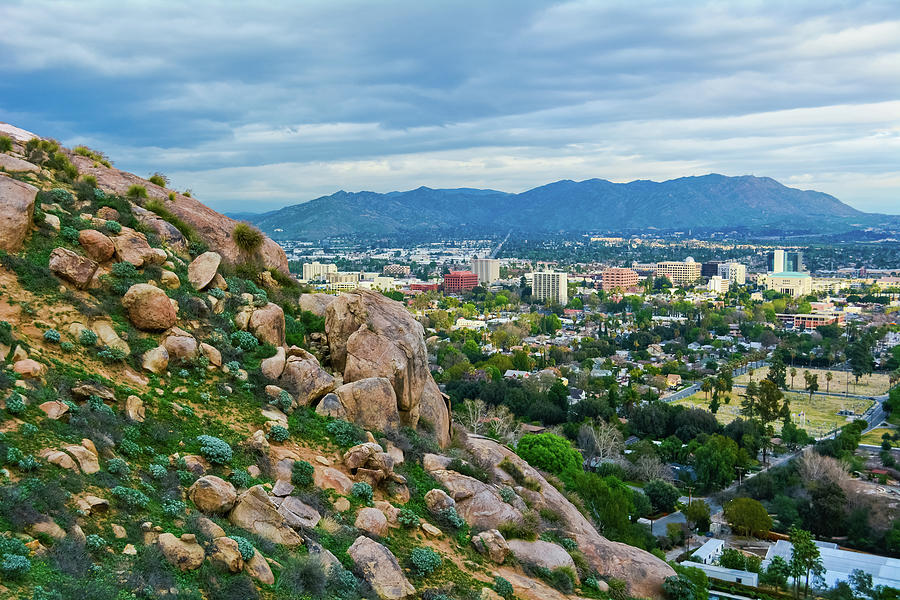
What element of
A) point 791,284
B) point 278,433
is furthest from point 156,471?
point 791,284

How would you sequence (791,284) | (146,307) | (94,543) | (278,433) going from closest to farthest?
1. (94,543)
2. (278,433)
3. (146,307)
4. (791,284)

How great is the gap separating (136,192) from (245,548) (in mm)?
10889

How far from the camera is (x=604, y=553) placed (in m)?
13.5

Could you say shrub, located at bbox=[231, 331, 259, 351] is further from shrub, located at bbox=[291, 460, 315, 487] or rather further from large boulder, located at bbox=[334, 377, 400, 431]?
shrub, located at bbox=[291, 460, 315, 487]

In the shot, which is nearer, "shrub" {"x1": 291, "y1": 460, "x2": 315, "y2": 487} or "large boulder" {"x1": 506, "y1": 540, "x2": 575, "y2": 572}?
"shrub" {"x1": 291, "y1": 460, "x2": 315, "y2": 487}

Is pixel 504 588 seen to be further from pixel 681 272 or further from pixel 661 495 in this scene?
pixel 681 272

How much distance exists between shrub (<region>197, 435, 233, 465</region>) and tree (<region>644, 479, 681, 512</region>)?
24.7 meters

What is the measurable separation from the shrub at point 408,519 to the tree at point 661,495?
73.8ft

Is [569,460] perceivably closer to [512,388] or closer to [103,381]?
[103,381]

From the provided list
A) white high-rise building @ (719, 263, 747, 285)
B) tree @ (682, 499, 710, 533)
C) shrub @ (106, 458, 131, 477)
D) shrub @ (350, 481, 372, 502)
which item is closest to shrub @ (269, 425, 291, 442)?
shrub @ (350, 481, 372, 502)

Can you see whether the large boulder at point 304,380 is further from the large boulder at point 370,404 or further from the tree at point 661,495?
the tree at point 661,495

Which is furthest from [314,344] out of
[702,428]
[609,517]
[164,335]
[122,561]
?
[702,428]

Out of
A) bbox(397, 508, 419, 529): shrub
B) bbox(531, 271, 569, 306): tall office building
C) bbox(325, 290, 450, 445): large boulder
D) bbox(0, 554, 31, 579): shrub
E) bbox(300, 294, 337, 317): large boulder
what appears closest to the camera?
bbox(0, 554, 31, 579): shrub

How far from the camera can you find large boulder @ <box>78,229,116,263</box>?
43.9 ft
